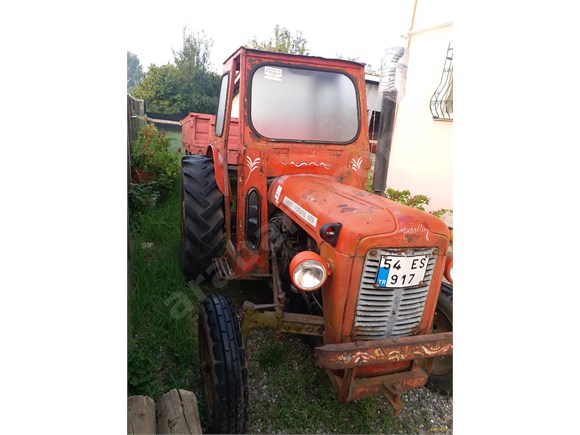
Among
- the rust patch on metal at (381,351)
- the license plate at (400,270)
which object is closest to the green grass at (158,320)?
the rust patch on metal at (381,351)

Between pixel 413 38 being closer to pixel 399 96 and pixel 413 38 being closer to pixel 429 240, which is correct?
pixel 399 96

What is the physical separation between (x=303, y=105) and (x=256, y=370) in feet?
6.48

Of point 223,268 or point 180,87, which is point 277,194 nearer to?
point 223,268

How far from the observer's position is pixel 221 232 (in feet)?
10.8

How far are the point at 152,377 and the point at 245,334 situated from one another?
0.71m

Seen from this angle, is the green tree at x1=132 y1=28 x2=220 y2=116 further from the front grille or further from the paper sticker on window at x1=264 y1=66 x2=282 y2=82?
the front grille

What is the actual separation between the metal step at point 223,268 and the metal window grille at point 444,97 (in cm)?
386

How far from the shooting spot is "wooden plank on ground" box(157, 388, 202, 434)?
1900mm

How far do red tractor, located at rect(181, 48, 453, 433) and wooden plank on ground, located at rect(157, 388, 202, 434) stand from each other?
0.13 meters

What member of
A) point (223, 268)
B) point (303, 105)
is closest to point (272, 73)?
point (303, 105)

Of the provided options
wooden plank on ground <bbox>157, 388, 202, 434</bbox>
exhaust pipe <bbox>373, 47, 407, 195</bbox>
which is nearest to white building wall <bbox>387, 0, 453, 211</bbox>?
exhaust pipe <bbox>373, 47, 407, 195</bbox>

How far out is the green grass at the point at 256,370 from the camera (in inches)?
92.1

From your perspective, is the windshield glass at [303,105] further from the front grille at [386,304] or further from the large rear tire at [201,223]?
the front grille at [386,304]
